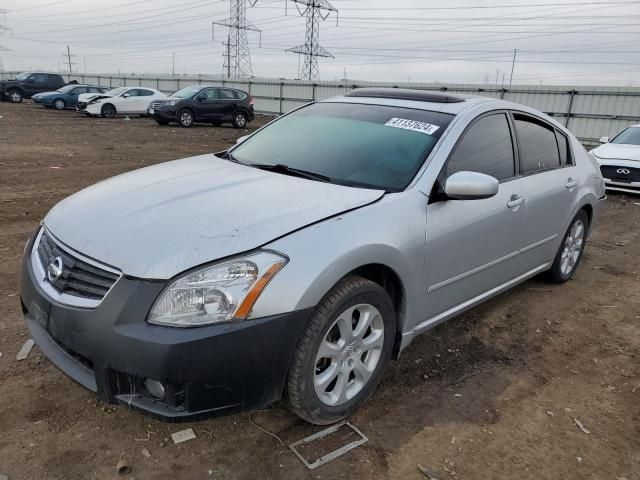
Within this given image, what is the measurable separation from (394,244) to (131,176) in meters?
1.72

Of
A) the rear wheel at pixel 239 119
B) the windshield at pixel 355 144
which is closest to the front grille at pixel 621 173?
the windshield at pixel 355 144

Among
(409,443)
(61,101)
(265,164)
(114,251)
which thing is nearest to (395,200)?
(265,164)

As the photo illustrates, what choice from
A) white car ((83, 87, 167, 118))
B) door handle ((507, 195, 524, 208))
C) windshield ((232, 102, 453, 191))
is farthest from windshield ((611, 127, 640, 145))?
white car ((83, 87, 167, 118))

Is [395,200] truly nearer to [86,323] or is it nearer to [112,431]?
[86,323]

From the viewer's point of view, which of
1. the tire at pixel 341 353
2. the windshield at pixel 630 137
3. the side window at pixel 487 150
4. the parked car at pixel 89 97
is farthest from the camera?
the parked car at pixel 89 97

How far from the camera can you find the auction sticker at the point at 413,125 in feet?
10.7

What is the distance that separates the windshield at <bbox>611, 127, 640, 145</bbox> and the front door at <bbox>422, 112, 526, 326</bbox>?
323 inches

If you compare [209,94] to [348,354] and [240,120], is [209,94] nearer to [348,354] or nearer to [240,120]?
[240,120]

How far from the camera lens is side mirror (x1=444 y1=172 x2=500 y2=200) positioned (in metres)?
2.85

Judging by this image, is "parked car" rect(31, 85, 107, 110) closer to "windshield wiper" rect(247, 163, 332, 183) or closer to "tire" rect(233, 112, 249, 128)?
"tire" rect(233, 112, 249, 128)

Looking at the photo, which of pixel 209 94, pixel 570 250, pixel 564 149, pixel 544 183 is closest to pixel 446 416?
pixel 544 183

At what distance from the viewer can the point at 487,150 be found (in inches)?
138

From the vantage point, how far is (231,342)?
2.09 metres

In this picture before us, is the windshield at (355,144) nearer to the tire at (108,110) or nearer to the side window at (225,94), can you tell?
the side window at (225,94)
